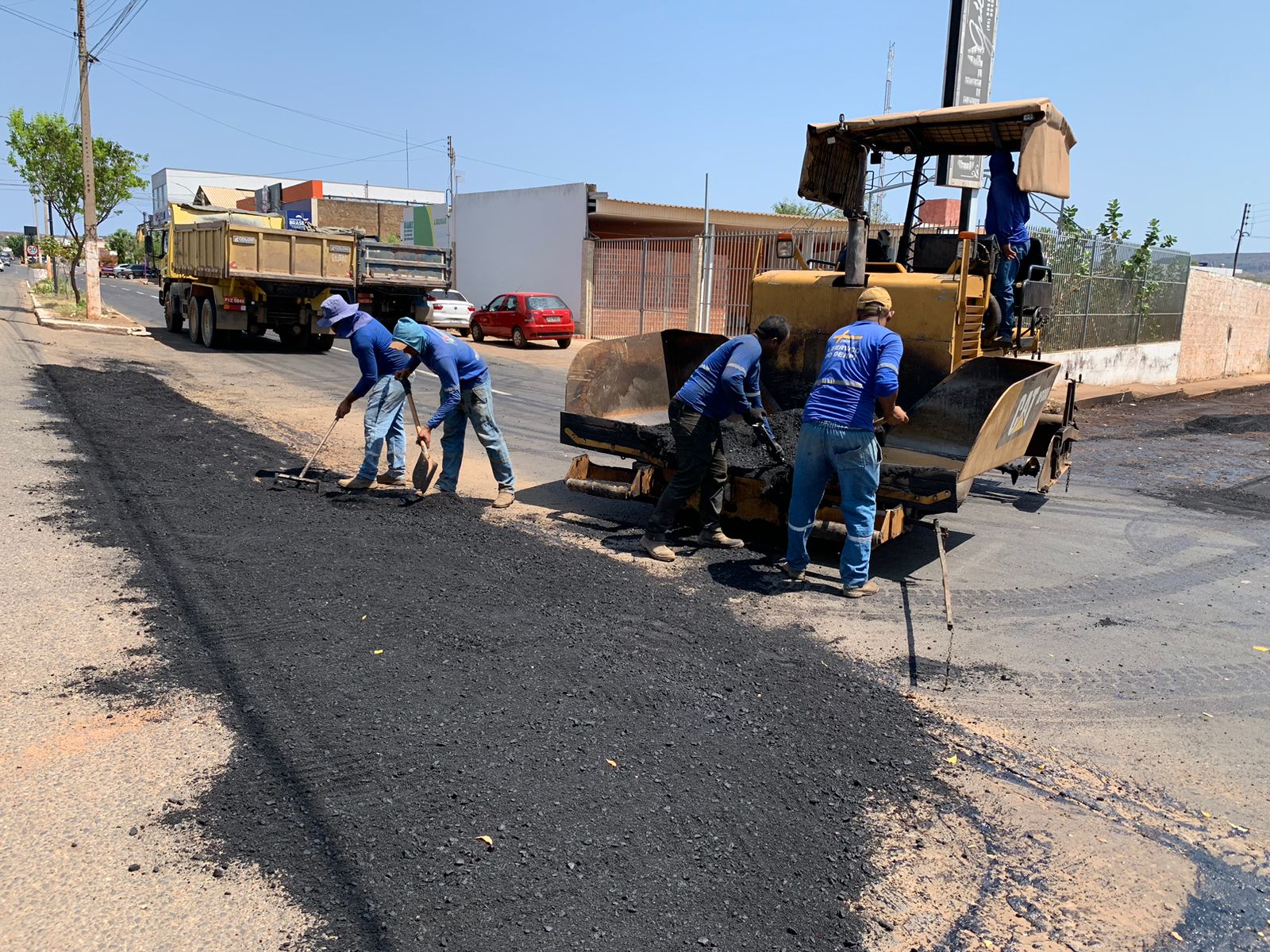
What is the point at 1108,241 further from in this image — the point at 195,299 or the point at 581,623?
the point at 195,299

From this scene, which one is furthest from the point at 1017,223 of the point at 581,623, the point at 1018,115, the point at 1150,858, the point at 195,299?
the point at 195,299

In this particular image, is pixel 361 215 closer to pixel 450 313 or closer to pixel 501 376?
pixel 450 313

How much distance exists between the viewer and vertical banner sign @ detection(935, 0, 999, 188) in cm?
1219

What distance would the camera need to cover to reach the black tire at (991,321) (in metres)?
7.42

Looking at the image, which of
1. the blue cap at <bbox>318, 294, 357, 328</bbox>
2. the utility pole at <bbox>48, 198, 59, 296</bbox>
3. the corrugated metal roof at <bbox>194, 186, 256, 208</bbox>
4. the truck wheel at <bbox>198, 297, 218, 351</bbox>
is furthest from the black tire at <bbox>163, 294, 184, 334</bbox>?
the blue cap at <bbox>318, 294, 357, 328</bbox>

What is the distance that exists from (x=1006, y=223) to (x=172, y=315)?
20.6 m

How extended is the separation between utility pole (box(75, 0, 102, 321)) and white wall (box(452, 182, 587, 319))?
11.7 meters

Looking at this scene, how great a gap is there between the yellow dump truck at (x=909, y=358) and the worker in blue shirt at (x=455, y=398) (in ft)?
2.16

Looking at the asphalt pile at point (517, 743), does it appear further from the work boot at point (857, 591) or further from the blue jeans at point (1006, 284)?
the blue jeans at point (1006, 284)

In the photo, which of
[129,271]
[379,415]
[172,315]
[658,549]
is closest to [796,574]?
[658,549]

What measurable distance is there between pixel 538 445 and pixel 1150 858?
26.5 feet

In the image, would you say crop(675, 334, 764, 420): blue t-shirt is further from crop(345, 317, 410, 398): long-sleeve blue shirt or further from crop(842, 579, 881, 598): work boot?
crop(345, 317, 410, 398): long-sleeve blue shirt

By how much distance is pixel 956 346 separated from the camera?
6789 millimetres

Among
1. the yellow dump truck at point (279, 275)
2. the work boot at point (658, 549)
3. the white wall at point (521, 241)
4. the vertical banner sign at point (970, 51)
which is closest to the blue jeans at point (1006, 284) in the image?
the work boot at point (658, 549)
